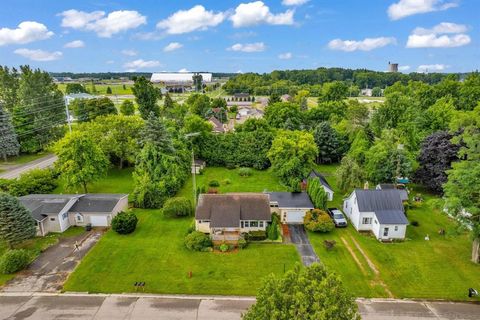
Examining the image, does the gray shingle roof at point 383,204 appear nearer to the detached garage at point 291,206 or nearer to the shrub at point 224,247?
the detached garage at point 291,206

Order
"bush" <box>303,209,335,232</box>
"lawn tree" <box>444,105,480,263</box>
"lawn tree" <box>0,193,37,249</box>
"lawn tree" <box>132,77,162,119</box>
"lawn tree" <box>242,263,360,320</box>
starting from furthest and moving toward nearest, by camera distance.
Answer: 1. "lawn tree" <box>132,77,162,119</box>
2. "bush" <box>303,209,335,232</box>
3. "lawn tree" <box>0,193,37,249</box>
4. "lawn tree" <box>444,105,480,263</box>
5. "lawn tree" <box>242,263,360,320</box>

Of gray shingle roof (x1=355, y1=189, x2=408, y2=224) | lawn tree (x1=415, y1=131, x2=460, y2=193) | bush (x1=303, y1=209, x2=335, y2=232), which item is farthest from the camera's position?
lawn tree (x1=415, y1=131, x2=460, y2=193)

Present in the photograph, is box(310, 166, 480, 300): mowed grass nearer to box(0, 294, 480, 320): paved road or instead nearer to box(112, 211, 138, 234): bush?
box(0, 294, 480, 320): paved road

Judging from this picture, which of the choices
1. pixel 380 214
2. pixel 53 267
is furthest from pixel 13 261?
pixel 380 214

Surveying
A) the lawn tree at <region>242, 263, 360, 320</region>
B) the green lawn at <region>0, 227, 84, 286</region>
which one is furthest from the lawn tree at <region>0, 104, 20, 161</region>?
the lawn tree at <region>242, 263, 360, 320</region>

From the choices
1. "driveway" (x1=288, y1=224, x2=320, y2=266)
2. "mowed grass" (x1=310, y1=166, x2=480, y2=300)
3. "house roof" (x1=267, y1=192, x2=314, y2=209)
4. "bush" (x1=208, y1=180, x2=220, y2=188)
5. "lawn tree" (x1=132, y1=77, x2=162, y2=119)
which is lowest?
"mowed grass" (x1=310, y1=166, x2=480, y2=300)

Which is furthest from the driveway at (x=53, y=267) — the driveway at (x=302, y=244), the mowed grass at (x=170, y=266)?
the driveway at (x=302, y=244)

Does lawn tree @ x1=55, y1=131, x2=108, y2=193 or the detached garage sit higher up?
lawn tree @ x1=55, y1=131, x2=108, y2=193
